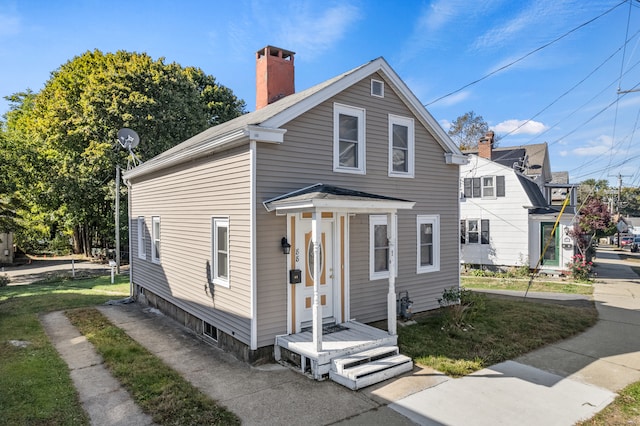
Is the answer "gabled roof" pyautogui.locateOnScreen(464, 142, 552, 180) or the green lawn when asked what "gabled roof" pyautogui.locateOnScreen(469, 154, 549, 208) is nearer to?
"gabled roof" pyautogui.locateOnScreen(464, 142, 552, 180)

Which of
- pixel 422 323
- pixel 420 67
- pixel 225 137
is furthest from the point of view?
pixel 420 67

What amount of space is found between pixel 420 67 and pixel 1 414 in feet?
49.6

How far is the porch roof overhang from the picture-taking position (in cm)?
628

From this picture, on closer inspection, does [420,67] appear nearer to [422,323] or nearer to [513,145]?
[422,323]

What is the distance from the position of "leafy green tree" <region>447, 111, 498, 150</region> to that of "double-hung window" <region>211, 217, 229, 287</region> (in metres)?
41.5

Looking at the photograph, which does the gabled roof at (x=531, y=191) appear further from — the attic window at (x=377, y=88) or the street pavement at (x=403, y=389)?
the attic window at (x=377, y=88)

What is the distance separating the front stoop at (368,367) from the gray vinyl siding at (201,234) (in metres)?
1.87

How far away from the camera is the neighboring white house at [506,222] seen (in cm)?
1895

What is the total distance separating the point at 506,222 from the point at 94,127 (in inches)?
937

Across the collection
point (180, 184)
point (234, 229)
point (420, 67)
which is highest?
point (420, 67)

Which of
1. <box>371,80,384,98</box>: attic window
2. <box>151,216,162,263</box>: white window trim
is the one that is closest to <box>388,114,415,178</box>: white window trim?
<box>371,80,384,98</box>: attic window

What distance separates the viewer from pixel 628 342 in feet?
27.8

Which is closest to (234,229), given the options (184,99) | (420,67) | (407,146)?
(407,146)

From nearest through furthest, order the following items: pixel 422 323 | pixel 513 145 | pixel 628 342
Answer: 1. pixel 628 342
2. pixel 422 323
3. pixel 513 145
